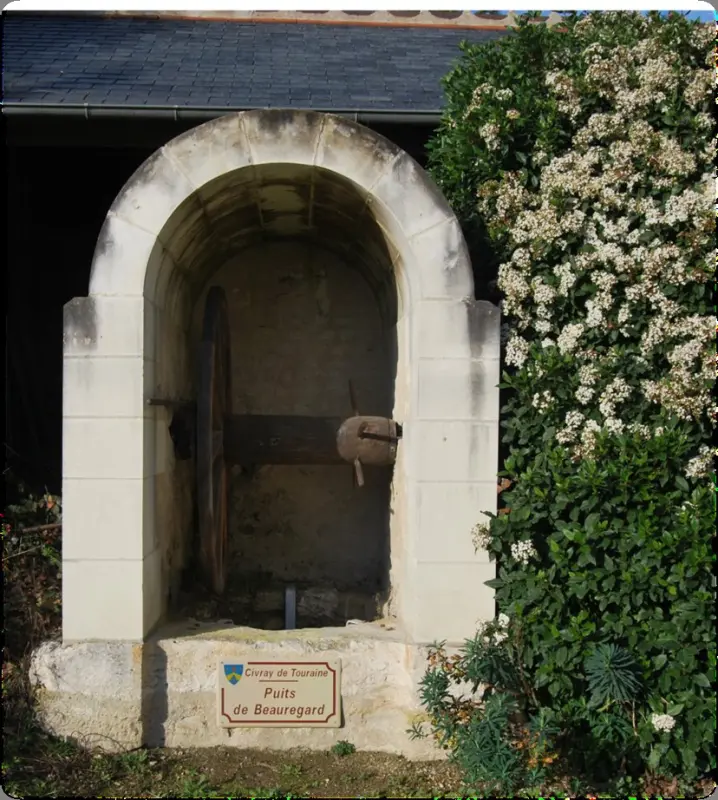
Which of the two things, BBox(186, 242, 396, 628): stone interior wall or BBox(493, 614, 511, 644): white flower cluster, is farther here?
BBox(186, 242, 396, 628): stone interior wall

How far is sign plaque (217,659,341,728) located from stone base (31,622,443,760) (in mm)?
46

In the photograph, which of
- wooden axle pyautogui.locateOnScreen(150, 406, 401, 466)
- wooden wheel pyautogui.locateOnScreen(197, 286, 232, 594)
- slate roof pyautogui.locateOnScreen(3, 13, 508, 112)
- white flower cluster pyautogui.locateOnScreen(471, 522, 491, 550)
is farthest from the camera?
slate roof pyautogui.locateOnScreen(3, 13, 508, 112)

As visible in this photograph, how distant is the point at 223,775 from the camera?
150 inches

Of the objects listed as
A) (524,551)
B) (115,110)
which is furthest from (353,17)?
(524,551)

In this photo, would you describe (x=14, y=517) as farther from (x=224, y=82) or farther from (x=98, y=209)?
(x=224, y=82)

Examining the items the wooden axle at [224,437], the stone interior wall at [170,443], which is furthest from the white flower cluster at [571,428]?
the stone interior wall at [170,443]

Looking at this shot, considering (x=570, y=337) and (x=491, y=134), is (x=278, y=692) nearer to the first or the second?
(x=570, y=337)

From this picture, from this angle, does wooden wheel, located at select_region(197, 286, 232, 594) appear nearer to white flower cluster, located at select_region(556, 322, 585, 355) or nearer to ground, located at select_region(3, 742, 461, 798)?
ground, located at select_region(3, 742, 461, 798)

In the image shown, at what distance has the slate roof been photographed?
194 inches

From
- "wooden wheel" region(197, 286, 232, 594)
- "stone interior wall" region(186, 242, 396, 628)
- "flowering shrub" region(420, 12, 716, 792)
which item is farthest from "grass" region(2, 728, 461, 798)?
"stone interior wall" region(186, 242, 396, 628)

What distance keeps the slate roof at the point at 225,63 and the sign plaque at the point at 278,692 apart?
3.16 meters

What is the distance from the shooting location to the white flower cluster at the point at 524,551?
379 cm

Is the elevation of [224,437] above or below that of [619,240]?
below

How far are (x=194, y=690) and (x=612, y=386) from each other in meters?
2.55
